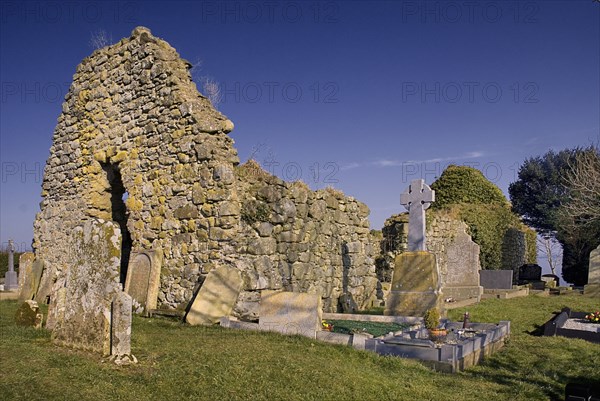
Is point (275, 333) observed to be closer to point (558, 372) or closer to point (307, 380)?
point (307, 380)

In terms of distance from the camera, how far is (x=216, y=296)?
392 inches

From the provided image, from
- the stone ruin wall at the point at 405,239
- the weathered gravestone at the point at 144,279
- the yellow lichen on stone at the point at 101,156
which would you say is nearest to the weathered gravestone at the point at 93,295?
the weathered gravestone at the point at 144,279

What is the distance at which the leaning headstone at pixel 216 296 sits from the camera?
31.8 feet

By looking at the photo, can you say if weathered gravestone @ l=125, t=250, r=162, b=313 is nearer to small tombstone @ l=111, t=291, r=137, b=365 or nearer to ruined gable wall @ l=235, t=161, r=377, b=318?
ruined gable wall @ l=235, t=161, r=377, b=318

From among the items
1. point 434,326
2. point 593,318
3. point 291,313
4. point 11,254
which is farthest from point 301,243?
point 11,254

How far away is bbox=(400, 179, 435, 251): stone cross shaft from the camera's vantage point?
1265 cm

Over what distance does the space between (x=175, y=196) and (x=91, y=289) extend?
16.6ft

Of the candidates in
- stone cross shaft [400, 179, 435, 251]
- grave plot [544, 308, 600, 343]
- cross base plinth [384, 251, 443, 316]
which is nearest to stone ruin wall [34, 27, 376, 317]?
stone cross shaft [400, 179, 435, 251]

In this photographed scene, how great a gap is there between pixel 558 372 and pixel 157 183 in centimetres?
820

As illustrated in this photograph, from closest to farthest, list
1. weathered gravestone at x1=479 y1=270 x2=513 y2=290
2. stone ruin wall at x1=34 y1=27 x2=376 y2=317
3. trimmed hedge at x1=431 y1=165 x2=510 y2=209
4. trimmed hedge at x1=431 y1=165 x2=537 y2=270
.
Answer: stone ruin wall at x1=34 y1=27 x2=376 y2=317 < weathered gravestone at x1=479 y1=270 x2=513 y2=290 < trimmed hedge at x1=431 y1=165 x2=537 y2=270 < trimmed hedge at x1=431 y1=165 x2=510 y2=209

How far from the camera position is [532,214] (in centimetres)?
3628

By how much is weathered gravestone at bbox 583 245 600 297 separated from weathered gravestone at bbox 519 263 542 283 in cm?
868

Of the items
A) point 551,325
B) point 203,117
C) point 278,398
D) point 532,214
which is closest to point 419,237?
point 551,325

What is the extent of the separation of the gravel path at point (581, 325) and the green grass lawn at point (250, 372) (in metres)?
2.13
